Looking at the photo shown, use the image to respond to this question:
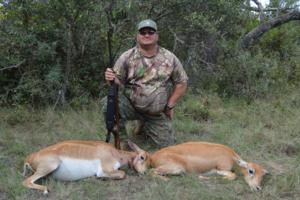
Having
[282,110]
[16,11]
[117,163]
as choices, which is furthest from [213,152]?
[16,11]

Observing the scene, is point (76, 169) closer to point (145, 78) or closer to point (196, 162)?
point (196, 162)

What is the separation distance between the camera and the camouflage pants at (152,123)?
6.23 m

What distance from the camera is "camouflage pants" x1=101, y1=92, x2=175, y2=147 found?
623 centimetres

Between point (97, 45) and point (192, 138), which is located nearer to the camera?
point (192, 138)

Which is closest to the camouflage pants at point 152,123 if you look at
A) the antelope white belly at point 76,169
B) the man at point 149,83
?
the man at point 149,83

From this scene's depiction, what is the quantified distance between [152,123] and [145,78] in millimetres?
647

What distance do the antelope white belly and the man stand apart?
4.04 ft

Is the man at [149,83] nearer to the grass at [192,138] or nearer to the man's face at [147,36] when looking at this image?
the man's face at [147,36]

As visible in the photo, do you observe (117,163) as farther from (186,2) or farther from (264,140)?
(186,2)

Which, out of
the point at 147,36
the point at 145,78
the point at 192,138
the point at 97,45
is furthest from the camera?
the point at 97,45

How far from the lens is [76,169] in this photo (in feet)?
16.2

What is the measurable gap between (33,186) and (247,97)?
5.08 metres

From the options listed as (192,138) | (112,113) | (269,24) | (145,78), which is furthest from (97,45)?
(269,24)

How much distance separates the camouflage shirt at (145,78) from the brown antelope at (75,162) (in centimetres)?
104
